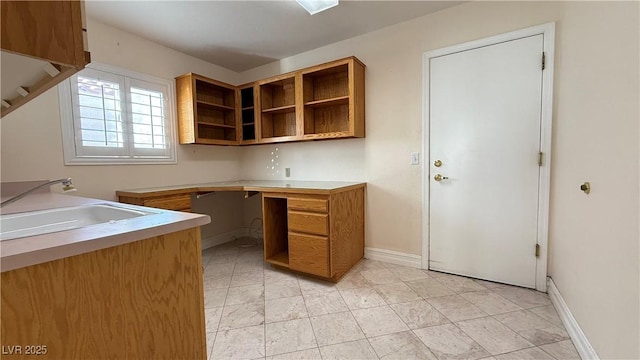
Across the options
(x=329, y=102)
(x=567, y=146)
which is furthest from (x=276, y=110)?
(x=567, y=146)

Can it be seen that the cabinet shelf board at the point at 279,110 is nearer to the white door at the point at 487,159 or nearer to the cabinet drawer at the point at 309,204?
the cabinet drawer at the point at 309,204

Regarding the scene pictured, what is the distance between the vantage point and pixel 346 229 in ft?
7.71

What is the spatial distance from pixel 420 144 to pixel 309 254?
1.42 m

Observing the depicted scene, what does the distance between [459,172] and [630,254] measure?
1.28 meters

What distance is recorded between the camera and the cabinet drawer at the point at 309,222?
83.5 inches

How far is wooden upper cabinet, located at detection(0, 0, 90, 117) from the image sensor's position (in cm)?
53

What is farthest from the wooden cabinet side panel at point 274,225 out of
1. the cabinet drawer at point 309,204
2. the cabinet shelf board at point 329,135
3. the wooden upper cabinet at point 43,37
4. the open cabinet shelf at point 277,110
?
the wooden upper cabinet at point 43,37

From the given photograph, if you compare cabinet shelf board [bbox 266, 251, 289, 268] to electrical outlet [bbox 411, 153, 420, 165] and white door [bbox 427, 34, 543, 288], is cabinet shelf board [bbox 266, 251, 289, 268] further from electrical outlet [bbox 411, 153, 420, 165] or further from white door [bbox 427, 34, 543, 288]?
electrical outlet [bbox 411, 153, 420, 165]

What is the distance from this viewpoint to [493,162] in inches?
81.0

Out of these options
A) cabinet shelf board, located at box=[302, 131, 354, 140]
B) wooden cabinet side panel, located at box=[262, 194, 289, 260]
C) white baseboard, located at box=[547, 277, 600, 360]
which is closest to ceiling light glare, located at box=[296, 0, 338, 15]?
cabinet shelf board, located at box=[302, 131, 354, 140]

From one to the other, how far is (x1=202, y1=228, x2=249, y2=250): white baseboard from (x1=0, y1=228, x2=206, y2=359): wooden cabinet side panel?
2.50m

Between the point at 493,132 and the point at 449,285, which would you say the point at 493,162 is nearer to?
the point at 493,132

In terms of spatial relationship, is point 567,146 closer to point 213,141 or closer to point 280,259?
point 280,259

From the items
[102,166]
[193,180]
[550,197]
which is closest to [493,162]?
[550,197]
